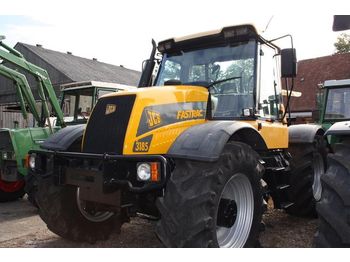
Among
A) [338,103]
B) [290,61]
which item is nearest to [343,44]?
[338,103]

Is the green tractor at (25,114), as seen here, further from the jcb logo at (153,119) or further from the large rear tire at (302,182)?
the large rear tire at (302,182)

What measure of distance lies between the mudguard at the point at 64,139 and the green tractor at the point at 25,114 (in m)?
2.10

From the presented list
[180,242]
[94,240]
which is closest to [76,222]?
[94,240]

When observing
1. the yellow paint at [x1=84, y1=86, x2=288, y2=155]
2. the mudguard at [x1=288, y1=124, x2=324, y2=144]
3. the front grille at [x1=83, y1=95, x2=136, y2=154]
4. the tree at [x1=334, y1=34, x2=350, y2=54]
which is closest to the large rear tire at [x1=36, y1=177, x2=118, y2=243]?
the front grille at [x1=83, y1=95, x2=136, y2=154]

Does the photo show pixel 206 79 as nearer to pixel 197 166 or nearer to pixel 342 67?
pixel 197 166

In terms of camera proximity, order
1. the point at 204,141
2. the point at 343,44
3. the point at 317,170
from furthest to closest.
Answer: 1. the point at 343,44
2. the point at 317,170
3. the point at 204,141

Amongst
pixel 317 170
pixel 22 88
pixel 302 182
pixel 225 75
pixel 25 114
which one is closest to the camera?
pixel 225 75

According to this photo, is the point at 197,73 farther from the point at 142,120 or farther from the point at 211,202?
the point at 211,202

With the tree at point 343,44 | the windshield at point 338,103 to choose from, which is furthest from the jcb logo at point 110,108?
the tree at point 343,44

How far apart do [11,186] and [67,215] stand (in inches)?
152

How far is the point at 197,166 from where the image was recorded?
316 cm

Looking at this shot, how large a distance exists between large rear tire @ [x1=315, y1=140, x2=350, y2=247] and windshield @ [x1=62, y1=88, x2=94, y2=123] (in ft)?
21.9

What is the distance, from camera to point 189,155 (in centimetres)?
308

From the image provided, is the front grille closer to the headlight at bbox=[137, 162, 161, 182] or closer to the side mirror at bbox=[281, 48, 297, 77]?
the headlight at bbox=[137, 162, 161, 182]
